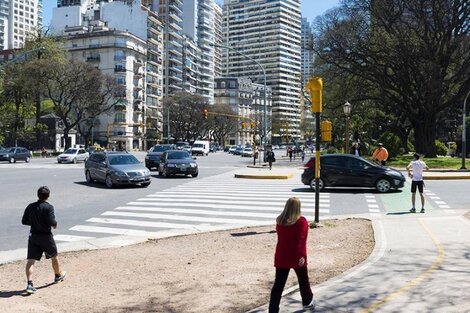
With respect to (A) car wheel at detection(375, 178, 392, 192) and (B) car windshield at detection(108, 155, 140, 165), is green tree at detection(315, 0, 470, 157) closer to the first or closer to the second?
(A) car wheel at detection(375, 178, 392, 192)

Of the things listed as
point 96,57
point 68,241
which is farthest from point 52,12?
point 68,241

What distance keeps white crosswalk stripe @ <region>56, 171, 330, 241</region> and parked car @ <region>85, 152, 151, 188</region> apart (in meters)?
1.59

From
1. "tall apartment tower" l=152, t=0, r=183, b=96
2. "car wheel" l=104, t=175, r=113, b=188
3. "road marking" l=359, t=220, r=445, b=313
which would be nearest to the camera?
"road marking" l=359, t=220, r=445, b=313

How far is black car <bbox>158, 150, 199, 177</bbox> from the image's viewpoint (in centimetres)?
2917

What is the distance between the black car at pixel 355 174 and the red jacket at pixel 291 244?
15215 millimetres

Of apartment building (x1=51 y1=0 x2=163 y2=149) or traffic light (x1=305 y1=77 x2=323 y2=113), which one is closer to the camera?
traffic light (x1=305 y1=77 x2=323 y2=113)

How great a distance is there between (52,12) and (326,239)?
138 metres

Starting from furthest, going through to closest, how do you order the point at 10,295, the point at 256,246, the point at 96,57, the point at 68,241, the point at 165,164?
1. the point at 96,57
2. the point at 165,164
3. the point at 68,241
4. the point at 256,246
5. the point at 10,295

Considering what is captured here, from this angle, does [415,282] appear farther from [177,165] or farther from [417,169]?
[177,165]

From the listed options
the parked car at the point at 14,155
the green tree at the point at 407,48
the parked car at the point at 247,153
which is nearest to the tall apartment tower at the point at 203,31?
the parked car at the point at 247,153

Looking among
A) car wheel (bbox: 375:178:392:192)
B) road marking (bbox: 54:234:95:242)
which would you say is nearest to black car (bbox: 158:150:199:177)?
car wheel (bbox: 375:178:392:192)

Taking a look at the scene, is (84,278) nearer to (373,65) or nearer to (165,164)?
(165,164)

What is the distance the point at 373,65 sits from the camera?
46.4 meters

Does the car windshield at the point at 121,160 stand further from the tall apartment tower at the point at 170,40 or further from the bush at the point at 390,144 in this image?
the tall apartment tower at the point at 170,40
